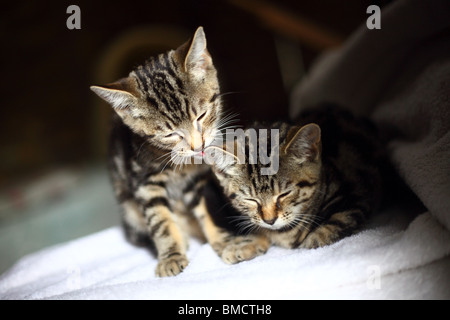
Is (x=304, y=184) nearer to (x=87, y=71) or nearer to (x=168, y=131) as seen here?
(x=168, y=131)

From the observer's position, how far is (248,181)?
935mm

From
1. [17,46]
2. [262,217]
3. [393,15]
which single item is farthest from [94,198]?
[393,15]

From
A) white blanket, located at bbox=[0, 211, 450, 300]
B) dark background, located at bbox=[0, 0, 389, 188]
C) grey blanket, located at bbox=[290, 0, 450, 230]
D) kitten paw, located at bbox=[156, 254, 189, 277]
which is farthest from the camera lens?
dark background, located at bbox=[0, 0, 389, 188]

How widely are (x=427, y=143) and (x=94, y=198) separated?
212 cm

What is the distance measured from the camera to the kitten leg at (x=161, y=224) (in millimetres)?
1038

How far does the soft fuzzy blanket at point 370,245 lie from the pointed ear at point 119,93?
47cm

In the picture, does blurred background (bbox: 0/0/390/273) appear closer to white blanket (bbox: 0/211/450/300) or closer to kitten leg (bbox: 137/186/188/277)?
kitten leg (bbox: 137/186/188/277)

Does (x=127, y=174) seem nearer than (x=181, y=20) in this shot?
Yes

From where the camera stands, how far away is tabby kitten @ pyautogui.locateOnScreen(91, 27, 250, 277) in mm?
978

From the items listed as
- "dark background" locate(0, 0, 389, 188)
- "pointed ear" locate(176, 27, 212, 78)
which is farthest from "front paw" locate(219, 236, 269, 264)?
"dark background" locate(0, 0, 389, 188)

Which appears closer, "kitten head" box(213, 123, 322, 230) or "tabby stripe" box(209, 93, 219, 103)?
"kitten head" box(213, 123, 322, 230)
